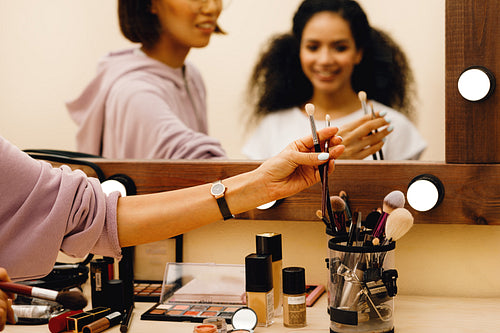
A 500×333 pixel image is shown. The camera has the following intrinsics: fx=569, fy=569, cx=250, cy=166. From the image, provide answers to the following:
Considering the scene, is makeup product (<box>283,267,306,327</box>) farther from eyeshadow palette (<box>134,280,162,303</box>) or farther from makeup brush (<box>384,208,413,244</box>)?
eyeshadow palette (<box>134,280,162,303</box>)

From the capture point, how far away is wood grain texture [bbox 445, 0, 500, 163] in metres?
0.99

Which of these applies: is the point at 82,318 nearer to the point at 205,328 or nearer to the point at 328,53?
the point at 205,328

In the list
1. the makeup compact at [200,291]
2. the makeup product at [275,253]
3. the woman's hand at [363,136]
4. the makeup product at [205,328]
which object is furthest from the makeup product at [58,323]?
the woman's hand at [363,136]

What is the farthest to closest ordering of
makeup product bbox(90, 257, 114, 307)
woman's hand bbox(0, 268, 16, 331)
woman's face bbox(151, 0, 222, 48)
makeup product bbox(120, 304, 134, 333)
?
woman's face bbox(151, 0, 222, 48) < makeup product bbox(90, 257, 114, 307) < makeup product bbox(120, 304, 134, 333) < woman's hand bbox(0, 268, 16, 331)

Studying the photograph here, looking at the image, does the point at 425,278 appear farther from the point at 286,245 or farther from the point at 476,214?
the point at 286,245

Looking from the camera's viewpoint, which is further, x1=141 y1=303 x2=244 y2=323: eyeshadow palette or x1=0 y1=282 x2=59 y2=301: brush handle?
x1=141 y1=303 x2=244 y2=323: eyeshadow palette

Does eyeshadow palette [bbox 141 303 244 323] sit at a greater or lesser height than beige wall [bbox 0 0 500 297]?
lesser

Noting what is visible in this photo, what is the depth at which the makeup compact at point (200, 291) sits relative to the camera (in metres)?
1.02

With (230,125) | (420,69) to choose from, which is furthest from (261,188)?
(420,69)

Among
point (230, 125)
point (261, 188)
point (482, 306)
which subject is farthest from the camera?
point (230, 125)

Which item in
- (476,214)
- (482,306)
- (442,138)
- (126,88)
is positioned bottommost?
(482,306)

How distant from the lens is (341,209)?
96 centimetres

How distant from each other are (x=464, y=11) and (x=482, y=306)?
1.72 feet

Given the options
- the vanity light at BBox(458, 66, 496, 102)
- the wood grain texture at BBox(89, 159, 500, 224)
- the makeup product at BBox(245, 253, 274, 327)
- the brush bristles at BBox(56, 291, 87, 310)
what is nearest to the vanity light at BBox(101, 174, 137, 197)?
the wood grain texture at BBox(89, 159, 500, 224)
